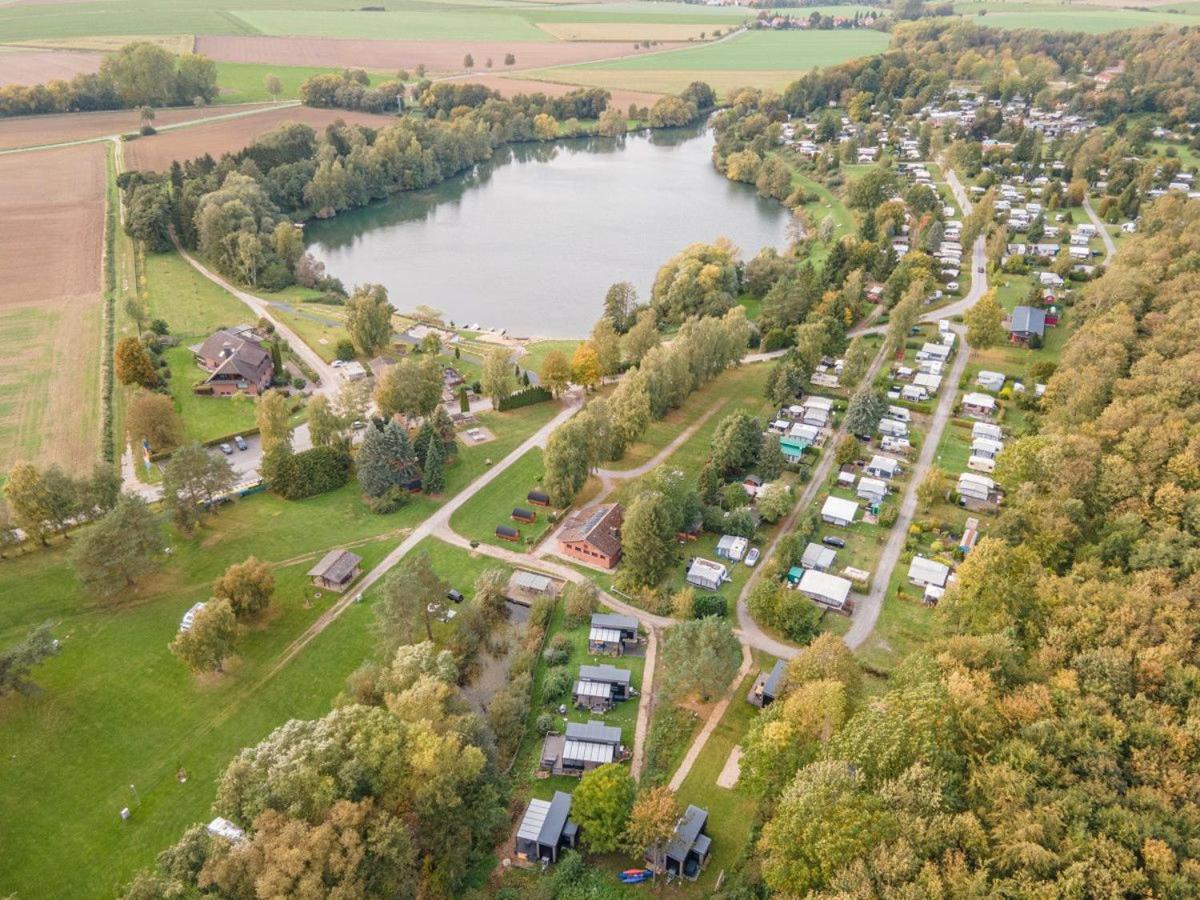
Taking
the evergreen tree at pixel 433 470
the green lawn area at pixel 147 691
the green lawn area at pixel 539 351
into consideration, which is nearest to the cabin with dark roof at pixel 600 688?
the green lawn area at pixel 147 691

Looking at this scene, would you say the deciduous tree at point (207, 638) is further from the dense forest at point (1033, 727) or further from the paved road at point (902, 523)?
the paved road at point (902, 523)

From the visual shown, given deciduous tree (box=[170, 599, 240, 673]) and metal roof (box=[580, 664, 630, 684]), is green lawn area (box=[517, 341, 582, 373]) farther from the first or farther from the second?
deciduous tree (box=[170, 599, 240, 673])

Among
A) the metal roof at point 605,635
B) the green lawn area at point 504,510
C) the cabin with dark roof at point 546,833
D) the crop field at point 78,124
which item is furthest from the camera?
the crop field at point 78,124

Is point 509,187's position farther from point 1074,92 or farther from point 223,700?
point 1074,92

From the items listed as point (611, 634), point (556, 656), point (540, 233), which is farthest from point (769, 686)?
point (540, 233)

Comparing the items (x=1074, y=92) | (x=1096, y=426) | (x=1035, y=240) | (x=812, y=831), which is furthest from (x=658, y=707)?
(x=1074, y=92)

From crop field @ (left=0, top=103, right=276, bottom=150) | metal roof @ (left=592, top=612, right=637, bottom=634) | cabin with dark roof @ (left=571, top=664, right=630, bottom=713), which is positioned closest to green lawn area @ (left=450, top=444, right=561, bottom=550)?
metal roof @ (left=592, top=612, right=637, bottom=634)
